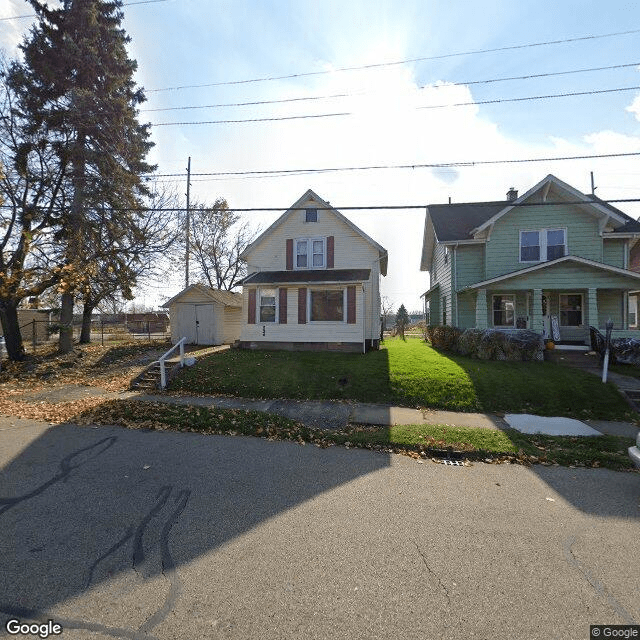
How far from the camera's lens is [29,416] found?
312 inches

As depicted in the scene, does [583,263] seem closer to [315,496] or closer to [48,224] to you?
[315,496]

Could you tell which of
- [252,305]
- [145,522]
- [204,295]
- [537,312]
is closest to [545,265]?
[537,312]

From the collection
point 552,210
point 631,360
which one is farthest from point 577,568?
point 552,210

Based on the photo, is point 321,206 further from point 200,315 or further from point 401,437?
point 401,437

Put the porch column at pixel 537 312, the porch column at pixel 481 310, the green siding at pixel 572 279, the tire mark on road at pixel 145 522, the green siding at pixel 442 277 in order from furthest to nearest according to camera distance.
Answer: the green siding at pixel 442 277 → the porch column at pixel 481 310 → the porch column at pixel 537 312 → the green siding at pixel 572 279 → the tire mark on road at pixel 145 522

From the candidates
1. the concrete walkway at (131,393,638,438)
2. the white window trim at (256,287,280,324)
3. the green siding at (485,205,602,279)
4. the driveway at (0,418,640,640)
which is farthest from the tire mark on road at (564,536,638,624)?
the green siding at (485,205,602,279)

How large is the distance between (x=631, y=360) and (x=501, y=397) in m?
7.50

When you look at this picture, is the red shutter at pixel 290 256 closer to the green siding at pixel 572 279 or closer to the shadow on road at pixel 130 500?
the green siding at pixel 572 279

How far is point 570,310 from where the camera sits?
16.2 meters

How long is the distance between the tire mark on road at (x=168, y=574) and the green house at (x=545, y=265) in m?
14.4

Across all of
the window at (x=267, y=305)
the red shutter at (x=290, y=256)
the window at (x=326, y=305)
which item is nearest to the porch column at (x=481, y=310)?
the window at (x=326, y=305)

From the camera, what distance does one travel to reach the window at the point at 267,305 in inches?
646

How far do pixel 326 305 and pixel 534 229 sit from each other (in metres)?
10.7

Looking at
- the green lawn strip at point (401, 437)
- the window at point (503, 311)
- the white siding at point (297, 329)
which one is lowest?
the green lawn strip at point (401, 437)
